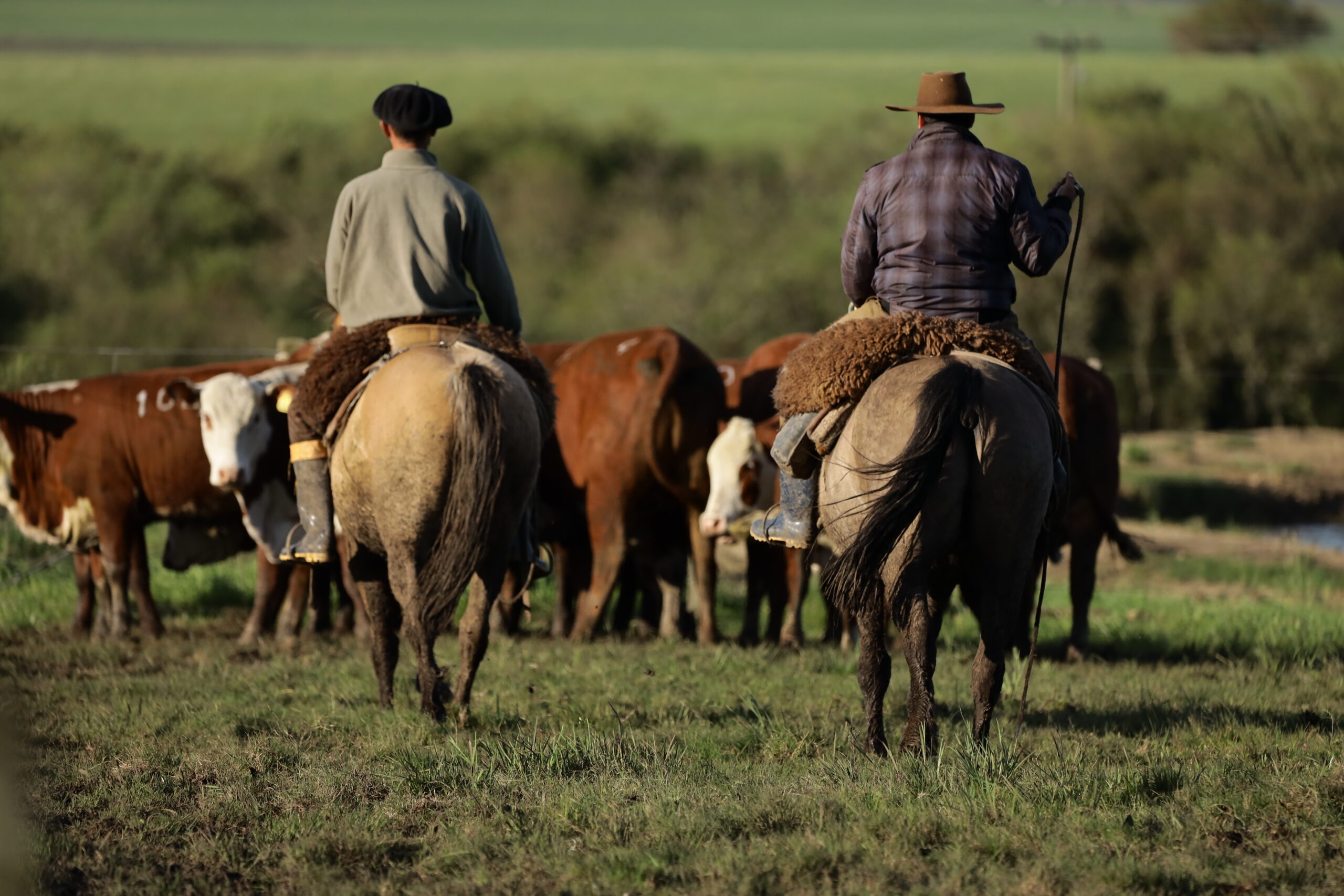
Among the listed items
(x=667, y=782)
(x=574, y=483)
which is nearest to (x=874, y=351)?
(x=667, y=782)

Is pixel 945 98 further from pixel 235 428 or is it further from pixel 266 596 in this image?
pixel 266 596

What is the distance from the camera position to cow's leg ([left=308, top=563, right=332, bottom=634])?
10.2 m

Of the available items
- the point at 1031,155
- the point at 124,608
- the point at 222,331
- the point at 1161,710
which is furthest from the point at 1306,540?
the point at 222,331

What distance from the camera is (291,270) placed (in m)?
47.8

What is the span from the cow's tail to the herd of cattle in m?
0.02

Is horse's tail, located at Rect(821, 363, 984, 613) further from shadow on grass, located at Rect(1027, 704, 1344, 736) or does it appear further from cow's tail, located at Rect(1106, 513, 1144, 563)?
cow's tail, located at Rect(1106, 513, 1144, 563)

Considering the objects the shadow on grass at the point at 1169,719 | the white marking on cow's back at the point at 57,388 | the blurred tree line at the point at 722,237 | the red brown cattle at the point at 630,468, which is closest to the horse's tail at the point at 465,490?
the shadow on grass at the point at 1169,719

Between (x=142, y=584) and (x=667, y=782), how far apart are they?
6187 mm

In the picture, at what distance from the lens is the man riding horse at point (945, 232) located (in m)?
5.59

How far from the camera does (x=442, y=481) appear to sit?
19.6ft

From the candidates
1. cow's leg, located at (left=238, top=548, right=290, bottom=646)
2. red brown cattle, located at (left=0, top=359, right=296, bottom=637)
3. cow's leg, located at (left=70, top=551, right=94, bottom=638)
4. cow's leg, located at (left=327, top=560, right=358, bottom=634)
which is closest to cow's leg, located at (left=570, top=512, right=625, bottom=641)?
cow's leg, located at (left=327, top=560, right=358, bottom=634)

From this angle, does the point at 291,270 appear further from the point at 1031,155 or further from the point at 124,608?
the point at 124,608

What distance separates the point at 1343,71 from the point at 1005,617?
113 ft

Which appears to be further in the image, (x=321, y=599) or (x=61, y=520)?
(x=61, y=520)
